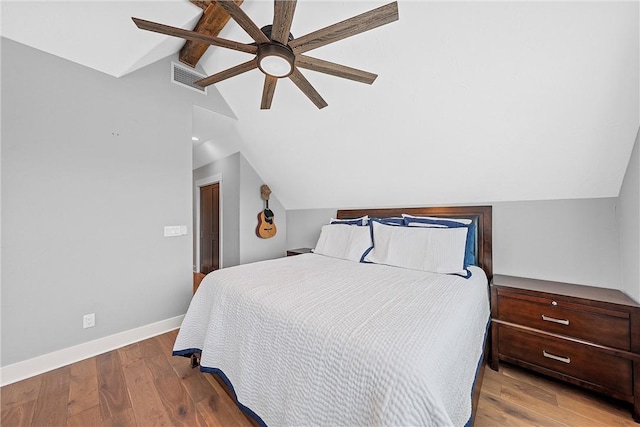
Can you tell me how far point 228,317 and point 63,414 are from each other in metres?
1.12

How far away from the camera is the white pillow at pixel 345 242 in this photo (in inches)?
106

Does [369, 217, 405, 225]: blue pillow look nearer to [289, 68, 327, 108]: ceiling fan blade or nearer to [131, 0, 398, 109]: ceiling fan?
[289, 68, 327, 108]: ceiling fan blade

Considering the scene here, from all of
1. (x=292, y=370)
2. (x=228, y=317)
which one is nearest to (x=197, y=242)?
(x=228, y=317)

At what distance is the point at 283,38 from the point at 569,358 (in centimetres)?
266

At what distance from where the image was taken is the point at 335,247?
9.63 feet

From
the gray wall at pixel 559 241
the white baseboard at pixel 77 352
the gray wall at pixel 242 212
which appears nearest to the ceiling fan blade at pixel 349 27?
the gray wall at pixel 559 241

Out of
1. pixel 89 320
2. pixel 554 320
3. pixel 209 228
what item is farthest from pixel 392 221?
pixel 209 228

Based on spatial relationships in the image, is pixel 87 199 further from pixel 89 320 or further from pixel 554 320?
pixel 554 320

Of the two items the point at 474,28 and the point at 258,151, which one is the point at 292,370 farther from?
the point at 258,151

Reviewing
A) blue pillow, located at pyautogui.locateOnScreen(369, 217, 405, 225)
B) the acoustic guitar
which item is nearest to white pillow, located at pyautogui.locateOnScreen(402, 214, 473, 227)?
blue pillow, located at pyautogui.locateOnScreen(369, 217, 405, 225)

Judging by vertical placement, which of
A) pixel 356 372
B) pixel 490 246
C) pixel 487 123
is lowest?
pixel 356 372

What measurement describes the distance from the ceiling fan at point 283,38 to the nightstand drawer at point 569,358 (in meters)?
2.15

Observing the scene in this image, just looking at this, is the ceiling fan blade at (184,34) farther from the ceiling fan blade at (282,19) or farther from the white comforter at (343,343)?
the white comforter at (343,343)

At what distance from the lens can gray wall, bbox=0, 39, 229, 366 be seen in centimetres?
184
